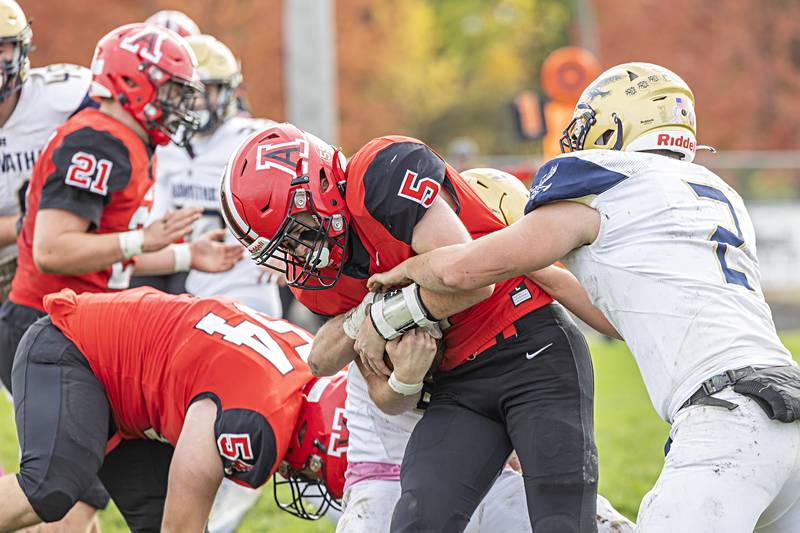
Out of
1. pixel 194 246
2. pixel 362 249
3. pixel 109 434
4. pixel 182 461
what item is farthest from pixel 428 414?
pixel 194 246

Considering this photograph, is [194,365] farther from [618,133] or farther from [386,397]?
[618,133]

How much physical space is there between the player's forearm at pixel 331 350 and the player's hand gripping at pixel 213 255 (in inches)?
50.0

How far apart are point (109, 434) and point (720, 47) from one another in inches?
836

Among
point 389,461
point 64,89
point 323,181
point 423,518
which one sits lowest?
point 389,461

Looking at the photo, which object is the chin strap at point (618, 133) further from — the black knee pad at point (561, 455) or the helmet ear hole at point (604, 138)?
the black knee pad at point (561, 455)

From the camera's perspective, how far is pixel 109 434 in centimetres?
400

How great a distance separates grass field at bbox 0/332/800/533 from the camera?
543 cm

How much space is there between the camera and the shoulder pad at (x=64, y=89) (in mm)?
5066

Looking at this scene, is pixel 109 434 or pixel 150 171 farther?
pixel 150 171

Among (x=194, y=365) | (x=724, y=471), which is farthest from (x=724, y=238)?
(x=194, y=365)

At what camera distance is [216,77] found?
19.0 ft

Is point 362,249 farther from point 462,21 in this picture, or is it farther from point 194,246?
point 462,21

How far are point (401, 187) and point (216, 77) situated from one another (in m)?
2.90

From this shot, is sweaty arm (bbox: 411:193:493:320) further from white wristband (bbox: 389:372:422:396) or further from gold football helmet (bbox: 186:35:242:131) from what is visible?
gold football helmet (bbox: 186:35:242:131)
